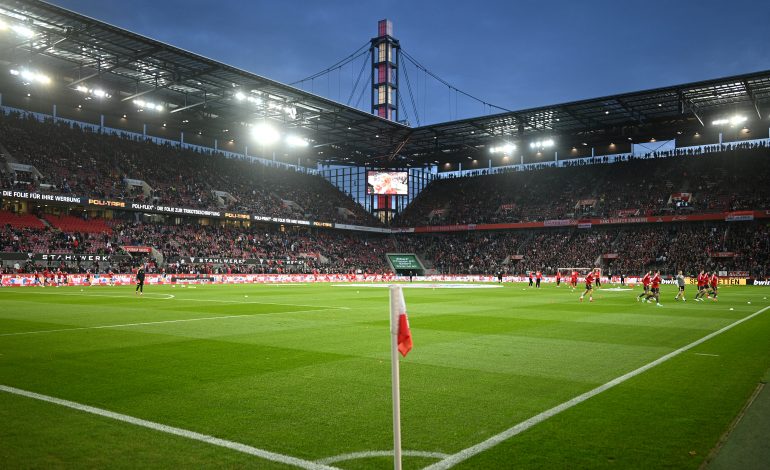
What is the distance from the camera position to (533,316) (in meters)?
20.7

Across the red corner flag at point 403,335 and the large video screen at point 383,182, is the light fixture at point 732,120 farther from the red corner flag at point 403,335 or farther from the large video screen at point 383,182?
the red corner flag at point 403,335

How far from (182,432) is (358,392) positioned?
278 centimetres

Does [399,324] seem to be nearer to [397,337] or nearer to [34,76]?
[397,337]

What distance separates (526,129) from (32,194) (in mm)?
55082

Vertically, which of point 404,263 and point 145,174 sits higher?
point 145,174

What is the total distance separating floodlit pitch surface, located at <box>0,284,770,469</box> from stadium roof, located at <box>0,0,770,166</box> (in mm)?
32477

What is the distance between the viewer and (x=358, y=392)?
831cm

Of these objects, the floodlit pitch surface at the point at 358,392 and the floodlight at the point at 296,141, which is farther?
the floodlight at the point at 296,141

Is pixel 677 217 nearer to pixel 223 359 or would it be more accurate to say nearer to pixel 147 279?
pixel 147 279

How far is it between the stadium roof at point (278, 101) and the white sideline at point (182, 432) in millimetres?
37635

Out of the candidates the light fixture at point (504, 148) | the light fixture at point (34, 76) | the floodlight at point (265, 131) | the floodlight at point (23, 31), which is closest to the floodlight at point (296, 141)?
the floodlight at point (265, 131)

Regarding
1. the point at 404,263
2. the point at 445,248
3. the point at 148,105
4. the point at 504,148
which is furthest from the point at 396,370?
the point at 404,263

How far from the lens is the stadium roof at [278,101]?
139 ft

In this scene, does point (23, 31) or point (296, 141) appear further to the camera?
point (296, 141)
